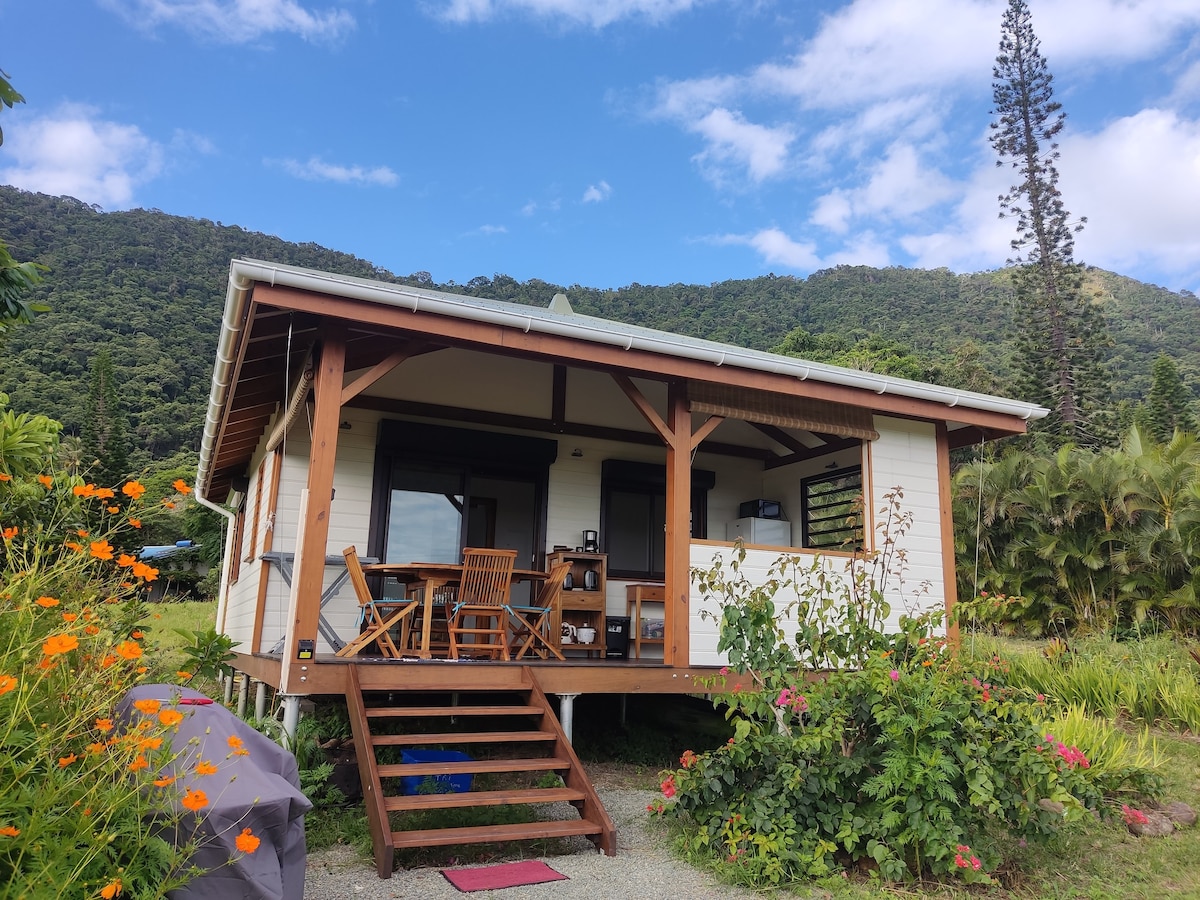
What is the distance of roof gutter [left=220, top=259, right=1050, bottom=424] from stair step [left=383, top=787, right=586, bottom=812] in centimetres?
290

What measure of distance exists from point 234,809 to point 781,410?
17.6ft

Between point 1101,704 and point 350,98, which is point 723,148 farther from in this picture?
point 1101,704

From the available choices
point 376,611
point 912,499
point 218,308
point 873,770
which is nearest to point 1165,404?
point 912,499

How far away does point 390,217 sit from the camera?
36.9 meters

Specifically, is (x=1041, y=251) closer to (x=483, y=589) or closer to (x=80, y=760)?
(x=483, y=589)

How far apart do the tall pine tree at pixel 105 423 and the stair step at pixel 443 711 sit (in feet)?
64.3

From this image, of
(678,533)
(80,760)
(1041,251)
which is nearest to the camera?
(80,760)

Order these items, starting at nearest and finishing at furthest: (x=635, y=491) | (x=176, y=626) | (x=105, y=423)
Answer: (x=635, y=491)
(x=176, y=626)
(x=105, y=423)

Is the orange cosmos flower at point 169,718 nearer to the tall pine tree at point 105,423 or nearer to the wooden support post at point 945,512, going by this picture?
the wooden support post at point 945,512

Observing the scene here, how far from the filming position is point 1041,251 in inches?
856

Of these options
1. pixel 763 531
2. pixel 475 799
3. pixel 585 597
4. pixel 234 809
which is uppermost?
pixel 763 531

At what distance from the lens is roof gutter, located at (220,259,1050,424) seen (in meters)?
5.00

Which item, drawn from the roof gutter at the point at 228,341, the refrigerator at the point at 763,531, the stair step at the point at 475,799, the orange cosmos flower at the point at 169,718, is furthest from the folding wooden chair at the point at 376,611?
the refrigerator at the point at 763,531

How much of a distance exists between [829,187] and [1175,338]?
47.5ft
